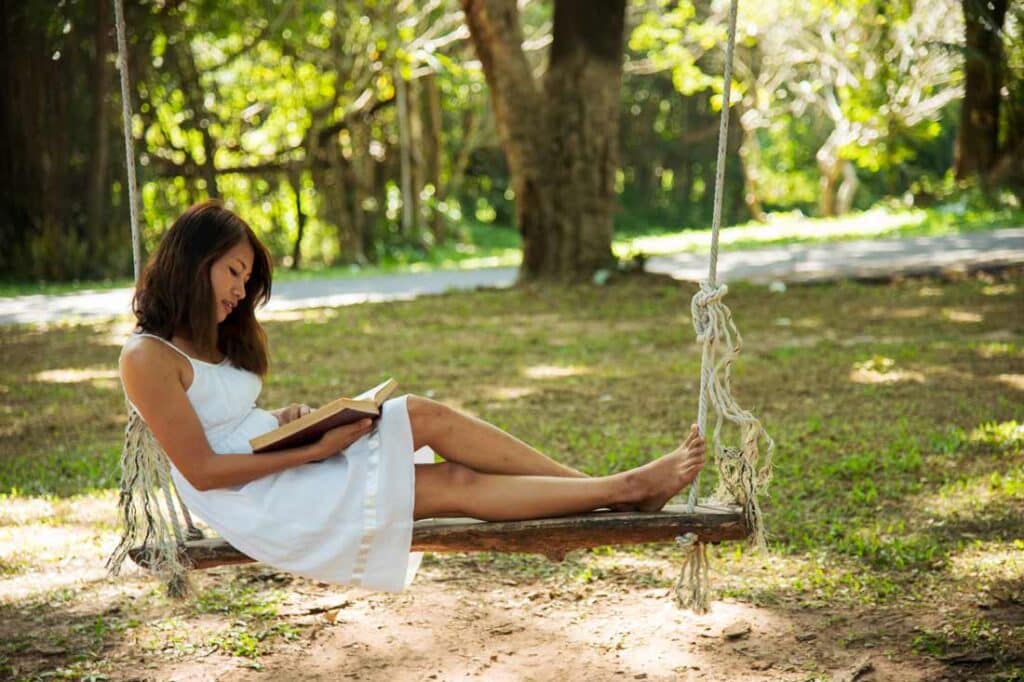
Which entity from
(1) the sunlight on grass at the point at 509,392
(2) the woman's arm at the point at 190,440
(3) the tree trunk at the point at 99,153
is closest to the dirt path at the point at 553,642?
(2) the woman's arm at the point at 190,440

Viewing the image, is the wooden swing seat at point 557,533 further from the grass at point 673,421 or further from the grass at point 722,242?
the grass at point 722,242

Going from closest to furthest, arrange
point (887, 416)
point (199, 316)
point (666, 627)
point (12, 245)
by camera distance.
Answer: point (199, 316), point (666, 627), point (887, 416), point (12, 245)

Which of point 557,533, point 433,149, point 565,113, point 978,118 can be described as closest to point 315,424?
point 557,533

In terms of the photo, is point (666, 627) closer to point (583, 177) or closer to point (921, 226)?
point (583, 177)

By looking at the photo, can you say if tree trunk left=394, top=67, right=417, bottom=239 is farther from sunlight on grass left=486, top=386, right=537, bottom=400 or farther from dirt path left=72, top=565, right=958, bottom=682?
dirt path left=72, top=565, right=958, bottom=682

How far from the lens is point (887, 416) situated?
536 cm

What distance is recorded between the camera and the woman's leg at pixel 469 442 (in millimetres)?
2822

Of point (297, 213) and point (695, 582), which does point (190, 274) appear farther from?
point (297, 213)

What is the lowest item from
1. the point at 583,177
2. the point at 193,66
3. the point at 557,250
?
the point at 557,250

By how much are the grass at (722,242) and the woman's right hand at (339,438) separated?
387 inches

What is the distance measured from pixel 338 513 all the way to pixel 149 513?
487 millimetres

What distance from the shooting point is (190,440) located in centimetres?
270

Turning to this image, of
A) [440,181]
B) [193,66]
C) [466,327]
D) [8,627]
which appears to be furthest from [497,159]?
[8,627]

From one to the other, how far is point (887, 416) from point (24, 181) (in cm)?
1047
